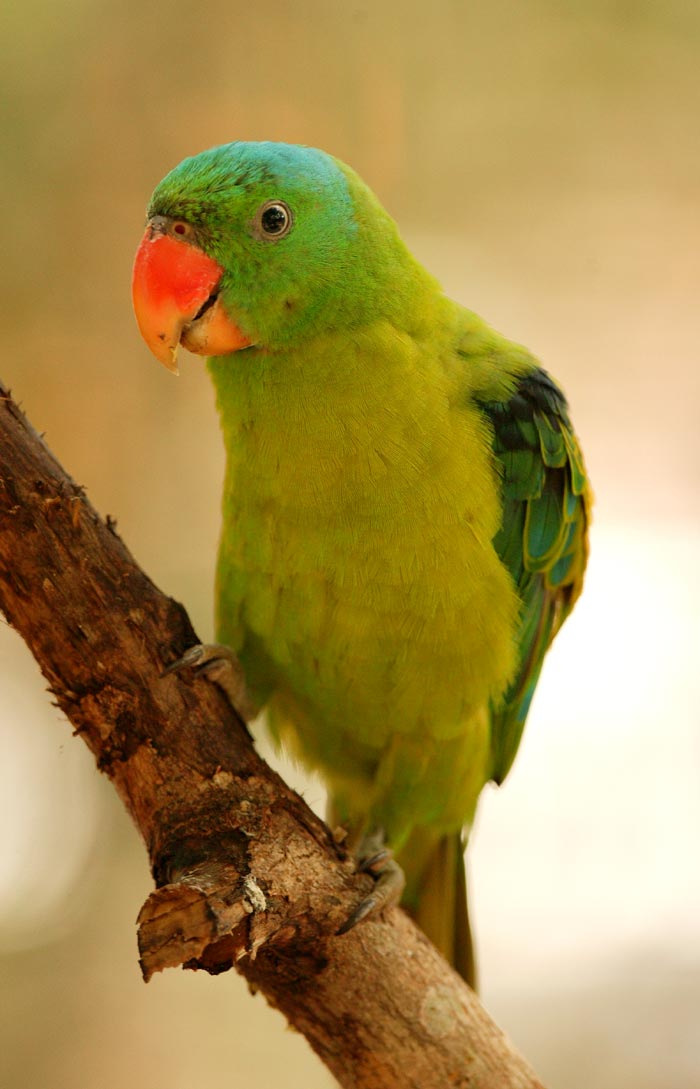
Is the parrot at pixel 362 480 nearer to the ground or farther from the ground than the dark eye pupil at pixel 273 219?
nearer to the ground

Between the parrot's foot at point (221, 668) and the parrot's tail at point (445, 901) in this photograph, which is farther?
the parrot's tail at point (445, 901)

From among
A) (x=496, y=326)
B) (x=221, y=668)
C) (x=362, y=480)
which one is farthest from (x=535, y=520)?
(x=496, y=326)

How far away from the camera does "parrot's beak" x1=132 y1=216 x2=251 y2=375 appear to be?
2.31 meters

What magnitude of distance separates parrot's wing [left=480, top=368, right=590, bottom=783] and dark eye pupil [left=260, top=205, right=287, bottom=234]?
70 cm

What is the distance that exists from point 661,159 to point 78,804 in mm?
3857

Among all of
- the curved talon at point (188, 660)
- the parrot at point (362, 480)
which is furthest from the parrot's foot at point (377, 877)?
the curved talon at point (188, 660)

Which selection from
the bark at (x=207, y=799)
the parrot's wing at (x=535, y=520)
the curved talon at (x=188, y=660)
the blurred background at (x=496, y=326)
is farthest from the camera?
the blurred background at (x=496, y=326)

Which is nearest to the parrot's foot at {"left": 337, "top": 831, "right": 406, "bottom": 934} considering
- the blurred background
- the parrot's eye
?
the parrot's eye

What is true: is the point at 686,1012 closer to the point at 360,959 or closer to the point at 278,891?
the point at 360,959

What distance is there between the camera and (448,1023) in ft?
7.75

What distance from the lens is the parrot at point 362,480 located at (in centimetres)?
234

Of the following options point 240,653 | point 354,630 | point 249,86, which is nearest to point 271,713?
point 240,653

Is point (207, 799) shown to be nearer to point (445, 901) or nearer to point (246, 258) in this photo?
point (246, 258)

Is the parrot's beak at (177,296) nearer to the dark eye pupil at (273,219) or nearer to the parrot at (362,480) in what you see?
the parrot at (362,480)
